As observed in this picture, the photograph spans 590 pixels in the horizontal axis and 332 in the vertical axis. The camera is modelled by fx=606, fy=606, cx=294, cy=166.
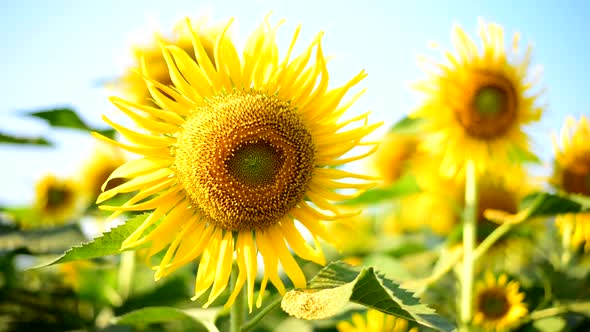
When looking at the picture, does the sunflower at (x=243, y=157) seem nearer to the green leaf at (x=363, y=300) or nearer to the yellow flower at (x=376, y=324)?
the green leaf at (x=363, y=300)

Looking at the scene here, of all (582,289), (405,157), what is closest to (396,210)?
(405,157)

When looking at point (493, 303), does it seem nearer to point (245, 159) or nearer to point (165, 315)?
point (245, 159)

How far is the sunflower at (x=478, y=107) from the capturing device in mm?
3029

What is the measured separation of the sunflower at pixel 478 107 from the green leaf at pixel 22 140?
5.63 ft

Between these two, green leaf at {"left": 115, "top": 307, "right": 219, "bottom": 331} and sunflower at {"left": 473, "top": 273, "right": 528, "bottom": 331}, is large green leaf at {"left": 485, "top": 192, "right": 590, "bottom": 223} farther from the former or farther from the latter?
green leaf at {"left": 115, "top": 307, "right": 219, "bottom": 331}

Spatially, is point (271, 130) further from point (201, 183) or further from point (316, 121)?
point (201, 183)

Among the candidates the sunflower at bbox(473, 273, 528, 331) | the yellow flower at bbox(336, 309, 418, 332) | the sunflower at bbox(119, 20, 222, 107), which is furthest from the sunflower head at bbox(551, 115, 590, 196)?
the sunflower at bbox(119, 20, 222, 107)

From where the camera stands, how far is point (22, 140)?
8.13 feet

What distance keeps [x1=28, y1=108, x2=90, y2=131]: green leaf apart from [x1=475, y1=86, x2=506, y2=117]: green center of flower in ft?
6.36

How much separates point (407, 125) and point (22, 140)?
1.68 m

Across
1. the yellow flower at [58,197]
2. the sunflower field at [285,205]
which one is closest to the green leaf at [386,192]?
the sunflower field at [285,205]

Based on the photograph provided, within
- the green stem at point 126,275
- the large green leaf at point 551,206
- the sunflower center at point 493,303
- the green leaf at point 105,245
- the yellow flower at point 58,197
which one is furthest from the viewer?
the yellow flower at point 58,197

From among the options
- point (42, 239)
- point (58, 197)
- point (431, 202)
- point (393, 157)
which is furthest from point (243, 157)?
point (393, 157)

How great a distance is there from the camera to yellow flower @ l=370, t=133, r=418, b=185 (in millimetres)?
4957
